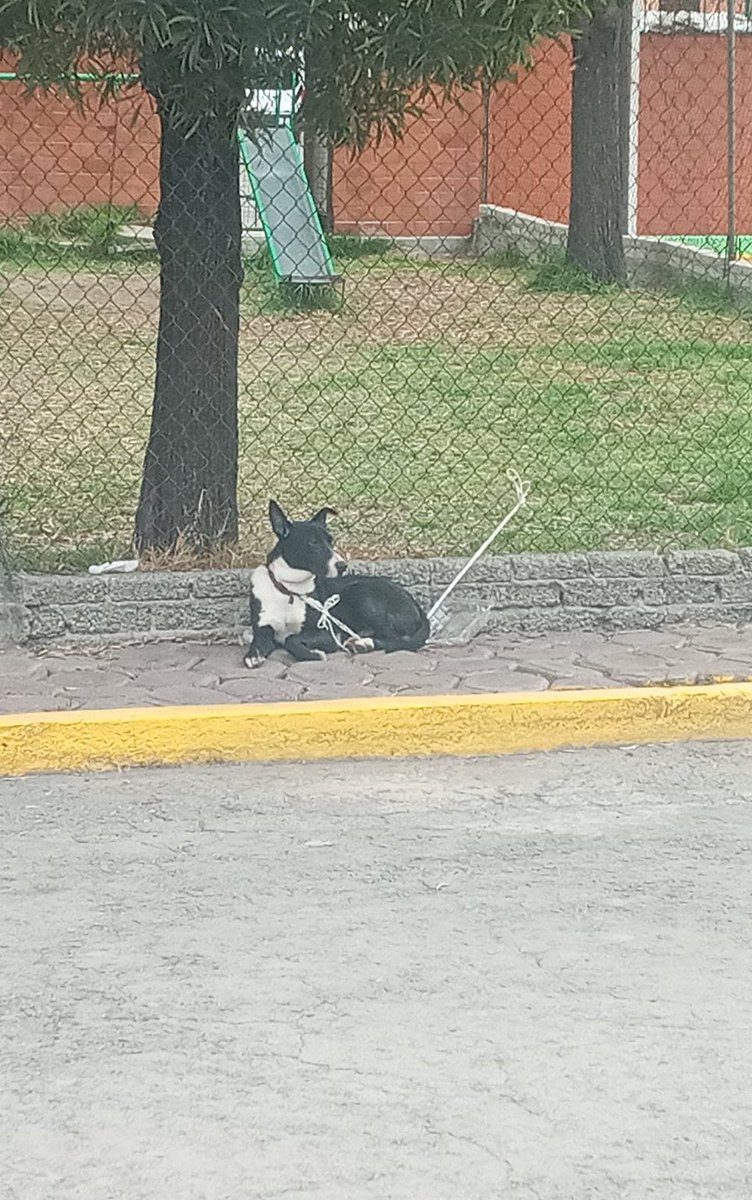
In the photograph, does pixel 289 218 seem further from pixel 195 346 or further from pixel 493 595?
pixel 493 595

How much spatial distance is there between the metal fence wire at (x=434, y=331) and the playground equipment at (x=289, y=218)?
5cm

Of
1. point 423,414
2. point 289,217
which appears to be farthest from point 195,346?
point 289,217

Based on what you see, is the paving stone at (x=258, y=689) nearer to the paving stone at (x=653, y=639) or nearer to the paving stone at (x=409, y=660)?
the paving stone at (x=409, y=660)

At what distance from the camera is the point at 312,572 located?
594 centimetres

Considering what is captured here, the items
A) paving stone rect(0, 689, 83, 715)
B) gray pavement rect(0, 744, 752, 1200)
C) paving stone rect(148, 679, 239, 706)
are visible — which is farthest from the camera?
paving stone rect(148, 679, 239, 706)

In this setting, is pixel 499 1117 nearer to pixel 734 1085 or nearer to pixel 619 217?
pixel 734 1085

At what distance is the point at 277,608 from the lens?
5930 mm

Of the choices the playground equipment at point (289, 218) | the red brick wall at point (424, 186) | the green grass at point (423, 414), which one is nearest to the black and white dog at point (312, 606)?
the green grass at point (423, 414)

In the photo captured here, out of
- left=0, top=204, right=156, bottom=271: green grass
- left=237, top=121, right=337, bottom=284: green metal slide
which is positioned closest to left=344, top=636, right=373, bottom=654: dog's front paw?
left=237, top=121, right=337, bottom=284: green metal slide

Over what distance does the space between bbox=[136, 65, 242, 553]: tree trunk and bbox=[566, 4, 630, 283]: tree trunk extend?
820cm

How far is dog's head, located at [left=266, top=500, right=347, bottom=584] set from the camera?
19.4ft

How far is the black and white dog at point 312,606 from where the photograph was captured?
19.5 ft

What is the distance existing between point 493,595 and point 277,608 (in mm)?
857

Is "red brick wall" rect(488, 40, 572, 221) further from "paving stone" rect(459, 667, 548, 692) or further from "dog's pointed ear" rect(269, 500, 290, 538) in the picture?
"paving stone" rect(459, 667, 548, 692)
